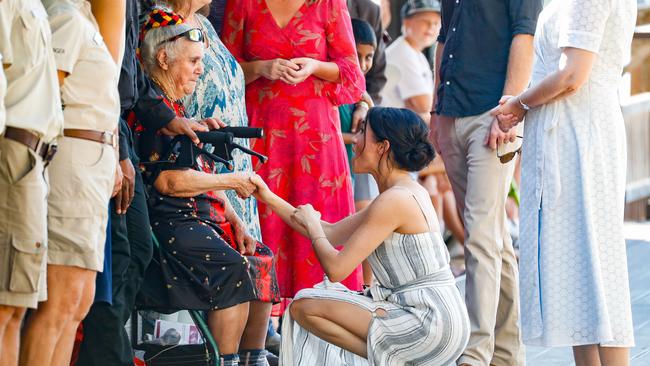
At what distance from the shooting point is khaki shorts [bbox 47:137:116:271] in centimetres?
439

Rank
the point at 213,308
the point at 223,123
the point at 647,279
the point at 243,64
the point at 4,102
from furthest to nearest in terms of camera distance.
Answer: the point at 647,279 → the point at 243,64 → the point at 223,123 → the point at 213,308 → the point at 4,102

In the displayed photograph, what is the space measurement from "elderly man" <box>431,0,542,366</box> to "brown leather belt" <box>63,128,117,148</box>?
89.5 inches

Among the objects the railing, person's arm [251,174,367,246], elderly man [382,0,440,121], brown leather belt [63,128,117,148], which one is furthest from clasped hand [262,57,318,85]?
the railing

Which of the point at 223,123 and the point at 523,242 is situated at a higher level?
the point at 223,123

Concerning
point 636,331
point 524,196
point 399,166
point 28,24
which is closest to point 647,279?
point 636,331

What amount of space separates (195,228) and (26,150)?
4.50 feet

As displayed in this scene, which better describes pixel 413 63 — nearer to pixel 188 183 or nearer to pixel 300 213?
pixel 300 213

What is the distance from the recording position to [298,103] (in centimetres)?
661

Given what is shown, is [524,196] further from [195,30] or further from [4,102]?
[4,102]

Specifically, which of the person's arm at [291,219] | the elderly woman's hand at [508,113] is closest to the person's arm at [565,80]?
the elderly woman's hand at [508,113]

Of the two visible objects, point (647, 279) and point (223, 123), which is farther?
point (647, 279)

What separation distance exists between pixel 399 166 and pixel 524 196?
27.3 inches

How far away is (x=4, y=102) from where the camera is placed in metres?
4.04

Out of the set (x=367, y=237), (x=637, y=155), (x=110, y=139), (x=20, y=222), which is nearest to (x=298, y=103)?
(x=367, y=237)
